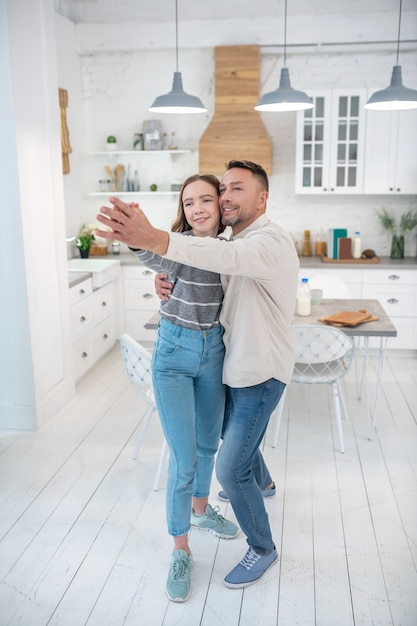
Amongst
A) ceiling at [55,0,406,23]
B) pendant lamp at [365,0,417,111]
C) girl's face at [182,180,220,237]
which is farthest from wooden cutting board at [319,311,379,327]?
ceiling at [55,0,406,23]

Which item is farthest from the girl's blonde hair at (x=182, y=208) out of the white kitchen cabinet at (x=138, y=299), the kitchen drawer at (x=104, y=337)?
the white kitchen cabinet at (x=138, y=299)

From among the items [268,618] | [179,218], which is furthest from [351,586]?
[179,218]

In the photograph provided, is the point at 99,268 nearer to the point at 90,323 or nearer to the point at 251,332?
the point at 90,323

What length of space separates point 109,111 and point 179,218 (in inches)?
165

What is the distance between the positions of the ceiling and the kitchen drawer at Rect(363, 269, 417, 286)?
229 cm

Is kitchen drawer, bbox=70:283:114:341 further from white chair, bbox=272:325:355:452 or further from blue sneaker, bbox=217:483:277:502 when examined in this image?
blue sneaker, bbox=217:483:277:502

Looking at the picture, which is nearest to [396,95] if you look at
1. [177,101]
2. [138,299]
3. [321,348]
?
[177,101]

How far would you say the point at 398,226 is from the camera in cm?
599

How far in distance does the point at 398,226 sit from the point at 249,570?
4316 mm

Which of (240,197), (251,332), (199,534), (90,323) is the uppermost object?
(240,197)

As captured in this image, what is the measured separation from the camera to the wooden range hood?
5.59 m

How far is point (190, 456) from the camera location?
7.76ft

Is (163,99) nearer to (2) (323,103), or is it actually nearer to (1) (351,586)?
(2) (323,103)

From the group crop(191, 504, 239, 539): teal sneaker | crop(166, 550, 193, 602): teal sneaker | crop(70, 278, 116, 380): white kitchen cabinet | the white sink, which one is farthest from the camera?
the white sink
